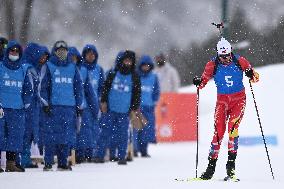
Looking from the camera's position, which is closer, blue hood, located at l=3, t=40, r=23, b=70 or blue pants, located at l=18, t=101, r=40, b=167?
blue hood, located at l=3, t=40, r=23, b=70

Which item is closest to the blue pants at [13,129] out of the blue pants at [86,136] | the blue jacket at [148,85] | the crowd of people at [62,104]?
the crowd of people at [62,104]

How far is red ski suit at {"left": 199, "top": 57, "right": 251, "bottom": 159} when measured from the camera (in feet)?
35.9

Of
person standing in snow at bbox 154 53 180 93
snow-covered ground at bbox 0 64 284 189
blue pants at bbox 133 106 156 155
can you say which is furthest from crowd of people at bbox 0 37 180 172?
person standing in snow at bbox 154 53 180 93

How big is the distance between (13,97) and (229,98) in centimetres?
325

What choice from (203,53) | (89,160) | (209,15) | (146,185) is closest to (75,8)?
(209,15)

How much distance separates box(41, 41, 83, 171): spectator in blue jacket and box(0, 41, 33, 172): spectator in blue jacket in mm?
298

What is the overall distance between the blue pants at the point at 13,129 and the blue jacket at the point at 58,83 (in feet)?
1.53

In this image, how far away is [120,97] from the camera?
1509 centimetres

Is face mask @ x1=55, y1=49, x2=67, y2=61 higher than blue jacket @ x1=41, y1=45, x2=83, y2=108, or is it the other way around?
face mask @ x1=55, y1=49, x2=67, y2=61

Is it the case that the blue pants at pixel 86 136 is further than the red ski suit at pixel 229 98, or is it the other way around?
the blue pants at pixel 86 136

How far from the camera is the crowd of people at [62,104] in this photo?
40.6 ft

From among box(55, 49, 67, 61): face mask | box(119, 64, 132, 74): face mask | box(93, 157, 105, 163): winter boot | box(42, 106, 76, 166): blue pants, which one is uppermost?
box(119, 64, 132, 74): face mask

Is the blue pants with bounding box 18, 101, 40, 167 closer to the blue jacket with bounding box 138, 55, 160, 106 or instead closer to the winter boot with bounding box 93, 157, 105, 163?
the winter boot with bounding box 93, 157, 105, 163

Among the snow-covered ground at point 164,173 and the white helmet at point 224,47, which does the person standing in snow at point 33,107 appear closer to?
the snow-covered ground at point 164,173
